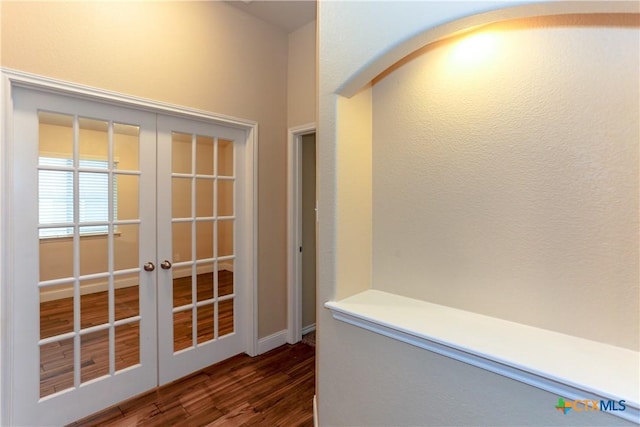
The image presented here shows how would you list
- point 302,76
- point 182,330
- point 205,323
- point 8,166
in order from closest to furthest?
point 8,166 → point 182,330 → point 205,323 → point 302,76

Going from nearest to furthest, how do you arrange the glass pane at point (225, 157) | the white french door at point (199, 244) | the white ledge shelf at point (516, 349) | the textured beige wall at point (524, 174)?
the white ledge shelf at point (516, 349)
the textured beige wall at point (524, 174)
the white french door at point (199, 244)
the glass pane at point (225, 157)

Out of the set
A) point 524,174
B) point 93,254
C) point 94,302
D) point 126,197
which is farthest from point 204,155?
point 524,174

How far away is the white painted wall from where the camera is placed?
1.07 m

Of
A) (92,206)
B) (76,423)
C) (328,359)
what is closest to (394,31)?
(328,359)

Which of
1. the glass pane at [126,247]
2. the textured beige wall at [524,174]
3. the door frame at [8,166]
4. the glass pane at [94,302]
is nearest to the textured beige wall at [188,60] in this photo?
the door frame at [8,166]

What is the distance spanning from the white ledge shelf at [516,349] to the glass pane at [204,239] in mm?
1427

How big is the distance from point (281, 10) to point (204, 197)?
175cm

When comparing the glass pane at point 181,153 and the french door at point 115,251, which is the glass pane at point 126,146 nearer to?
the french door at point 115,251

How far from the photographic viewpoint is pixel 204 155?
2.45 metres

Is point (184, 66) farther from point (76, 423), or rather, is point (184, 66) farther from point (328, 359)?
point (76, 423)

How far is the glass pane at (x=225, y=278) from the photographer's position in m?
2.55

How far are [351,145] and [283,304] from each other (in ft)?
6.39

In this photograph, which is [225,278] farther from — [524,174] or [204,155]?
[524,174]

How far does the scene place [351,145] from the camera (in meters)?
1.59
